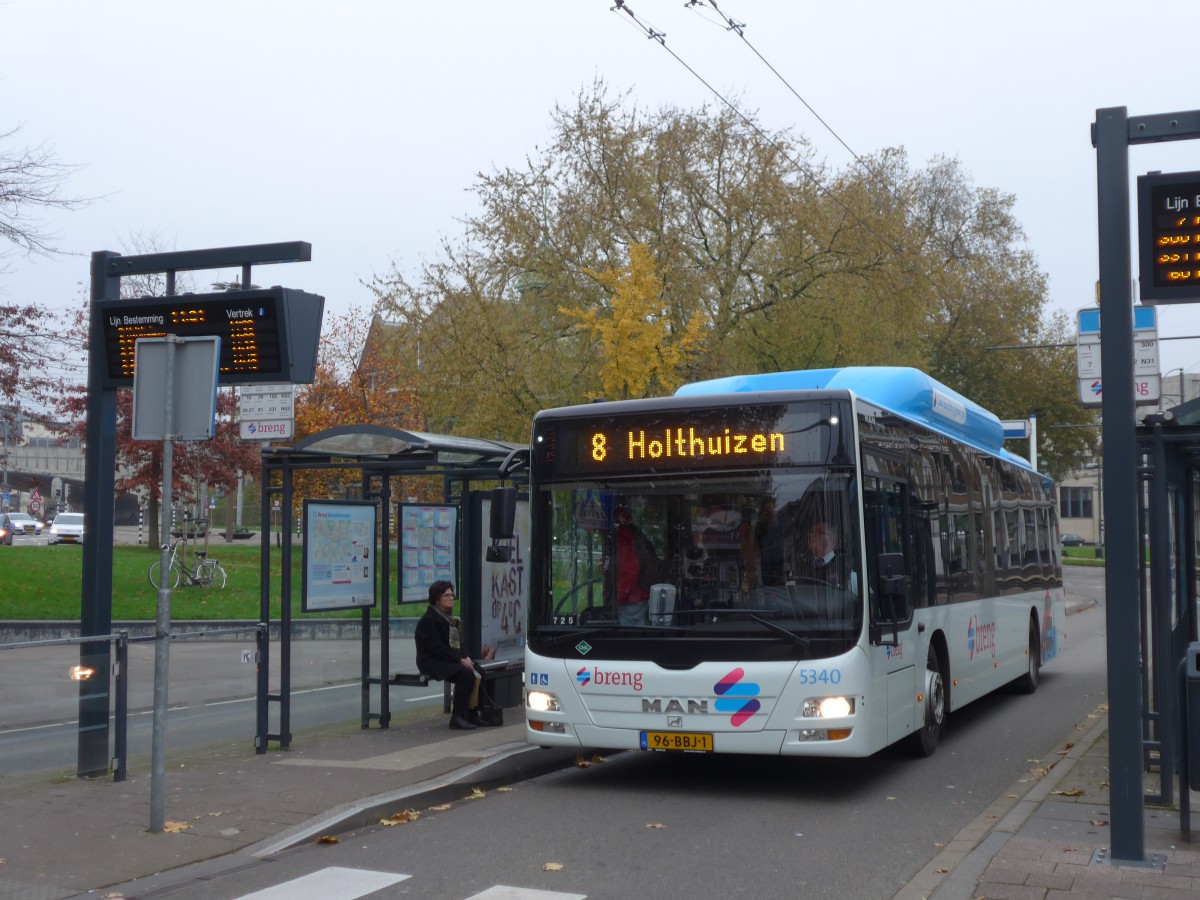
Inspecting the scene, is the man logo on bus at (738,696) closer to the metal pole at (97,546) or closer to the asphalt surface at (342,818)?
the asphalt surface at (342,818)

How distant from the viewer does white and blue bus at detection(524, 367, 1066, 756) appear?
30.1 ft

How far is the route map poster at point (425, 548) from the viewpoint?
526 inches

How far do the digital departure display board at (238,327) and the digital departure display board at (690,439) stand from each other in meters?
2.00

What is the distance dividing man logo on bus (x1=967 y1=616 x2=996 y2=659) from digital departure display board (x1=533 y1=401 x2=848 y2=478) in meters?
4.59

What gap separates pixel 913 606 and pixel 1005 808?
2046 mm

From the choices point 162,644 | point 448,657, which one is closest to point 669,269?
point 448,657

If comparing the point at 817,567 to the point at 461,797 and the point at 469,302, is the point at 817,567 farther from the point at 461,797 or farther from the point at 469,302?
the point at 469,302

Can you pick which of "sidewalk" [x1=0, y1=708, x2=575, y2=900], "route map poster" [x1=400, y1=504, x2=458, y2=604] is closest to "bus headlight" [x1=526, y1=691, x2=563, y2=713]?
"sidewalk" [x1=0, y1=708, x2=575, y2=900]

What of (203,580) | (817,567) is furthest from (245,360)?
(203,580)

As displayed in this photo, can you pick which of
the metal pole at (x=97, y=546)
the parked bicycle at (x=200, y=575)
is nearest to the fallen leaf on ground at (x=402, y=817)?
the metal pole at (x=97, y=546)

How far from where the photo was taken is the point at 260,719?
1144cm

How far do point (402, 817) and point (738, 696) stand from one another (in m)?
2.37

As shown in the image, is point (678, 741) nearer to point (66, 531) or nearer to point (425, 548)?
point (425, 548)

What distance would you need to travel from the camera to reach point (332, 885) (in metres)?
7.09
